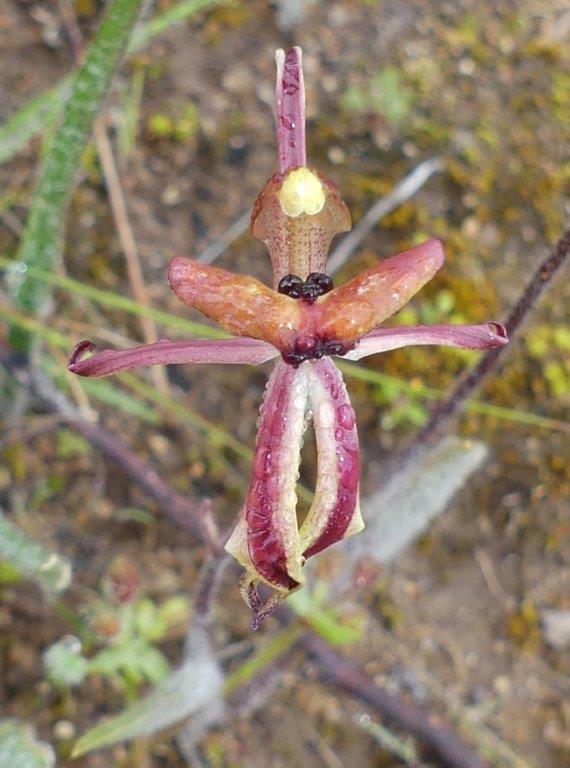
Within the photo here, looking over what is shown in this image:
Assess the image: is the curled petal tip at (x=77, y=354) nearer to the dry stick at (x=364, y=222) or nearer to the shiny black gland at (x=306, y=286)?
the shiny black gland at (x=306, y=286)

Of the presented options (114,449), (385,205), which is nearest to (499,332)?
(114,449)

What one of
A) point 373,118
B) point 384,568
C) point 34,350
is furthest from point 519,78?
point 34,350

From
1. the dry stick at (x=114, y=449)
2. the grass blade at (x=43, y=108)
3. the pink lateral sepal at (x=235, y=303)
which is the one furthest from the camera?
the dry stick at (x=114, y=449)

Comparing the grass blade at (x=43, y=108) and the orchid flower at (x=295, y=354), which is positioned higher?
the grass blade at (x=43, y=108)

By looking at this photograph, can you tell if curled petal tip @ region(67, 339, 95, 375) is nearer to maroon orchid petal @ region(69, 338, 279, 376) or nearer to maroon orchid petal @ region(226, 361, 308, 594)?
maroon orchid petal @ region(69, 338, 279, 376)

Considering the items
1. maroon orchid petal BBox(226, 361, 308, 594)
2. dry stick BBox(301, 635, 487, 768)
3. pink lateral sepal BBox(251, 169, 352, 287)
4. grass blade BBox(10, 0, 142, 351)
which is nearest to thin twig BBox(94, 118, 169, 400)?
grass blade BBox(10, 0, 142, 351)

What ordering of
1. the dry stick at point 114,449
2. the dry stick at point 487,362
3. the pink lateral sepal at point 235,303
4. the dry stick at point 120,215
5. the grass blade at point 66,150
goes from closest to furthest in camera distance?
the pink lateral sepal at point 235,303, the dry stick at point 487,362, the grass blade at point 66,150, the dry stick at point 114,449, the dry stick at point 120,215

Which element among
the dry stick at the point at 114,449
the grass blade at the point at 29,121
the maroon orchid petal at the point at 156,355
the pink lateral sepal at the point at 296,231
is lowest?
the dry stick at the point at 114,449

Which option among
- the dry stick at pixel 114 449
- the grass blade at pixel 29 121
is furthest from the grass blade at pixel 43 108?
the dry stick at pixel 114 449
